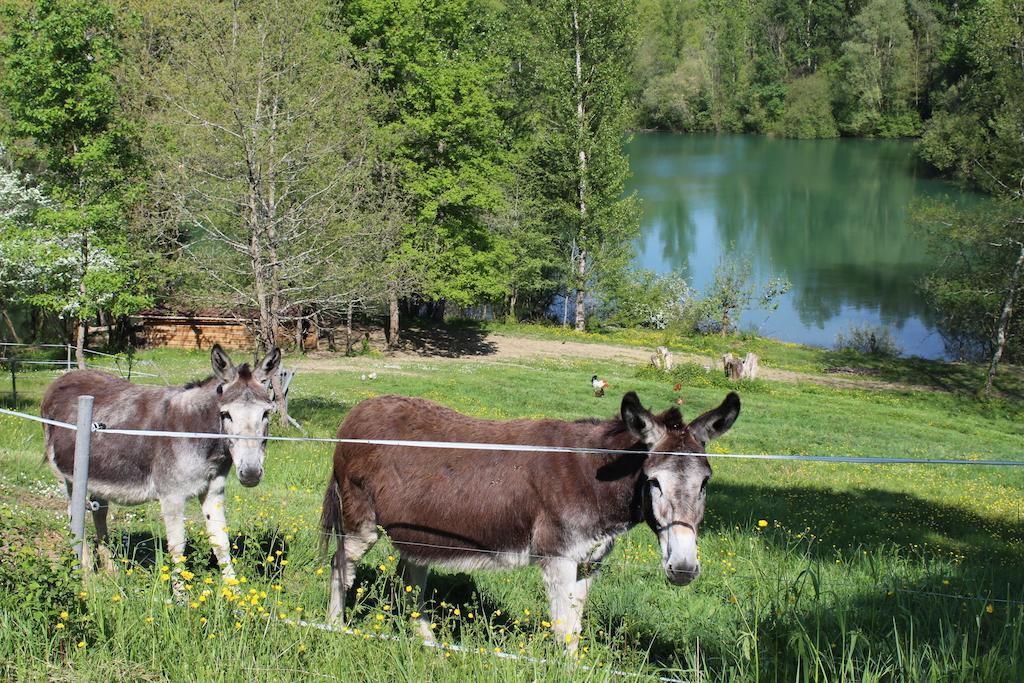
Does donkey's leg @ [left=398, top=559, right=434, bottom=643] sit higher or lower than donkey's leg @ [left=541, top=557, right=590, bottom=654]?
lower

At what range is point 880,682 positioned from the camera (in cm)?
475

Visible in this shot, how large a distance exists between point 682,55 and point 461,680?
375 ft

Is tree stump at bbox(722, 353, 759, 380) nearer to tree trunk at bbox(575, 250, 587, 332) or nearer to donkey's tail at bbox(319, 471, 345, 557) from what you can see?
tree trunk at bbox(575, 250, 587, 332)

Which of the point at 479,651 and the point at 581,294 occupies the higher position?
the point at 581,294

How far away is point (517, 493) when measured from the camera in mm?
6180

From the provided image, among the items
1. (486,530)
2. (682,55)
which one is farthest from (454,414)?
(682,55)

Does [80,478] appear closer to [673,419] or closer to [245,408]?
[245,408]

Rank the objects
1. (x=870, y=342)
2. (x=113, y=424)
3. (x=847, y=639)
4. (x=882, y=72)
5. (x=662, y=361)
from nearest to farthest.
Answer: (x=847, y=639)
(x=113, y=424)
(x=662, y=361)
(x=870, y=342)
(x=882, y=72)

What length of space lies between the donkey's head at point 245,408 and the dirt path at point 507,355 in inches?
997

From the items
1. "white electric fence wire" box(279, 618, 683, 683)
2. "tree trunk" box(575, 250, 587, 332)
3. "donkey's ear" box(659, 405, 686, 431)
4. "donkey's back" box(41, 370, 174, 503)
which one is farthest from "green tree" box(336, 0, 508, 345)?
"white electric fence wire" box(279, 618, 683, 683)

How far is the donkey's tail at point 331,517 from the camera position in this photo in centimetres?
693

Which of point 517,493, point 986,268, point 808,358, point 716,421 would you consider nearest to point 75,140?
point 517,493

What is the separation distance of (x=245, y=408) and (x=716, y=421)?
3.56 metres

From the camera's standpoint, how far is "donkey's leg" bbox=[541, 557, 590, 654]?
573 cm
